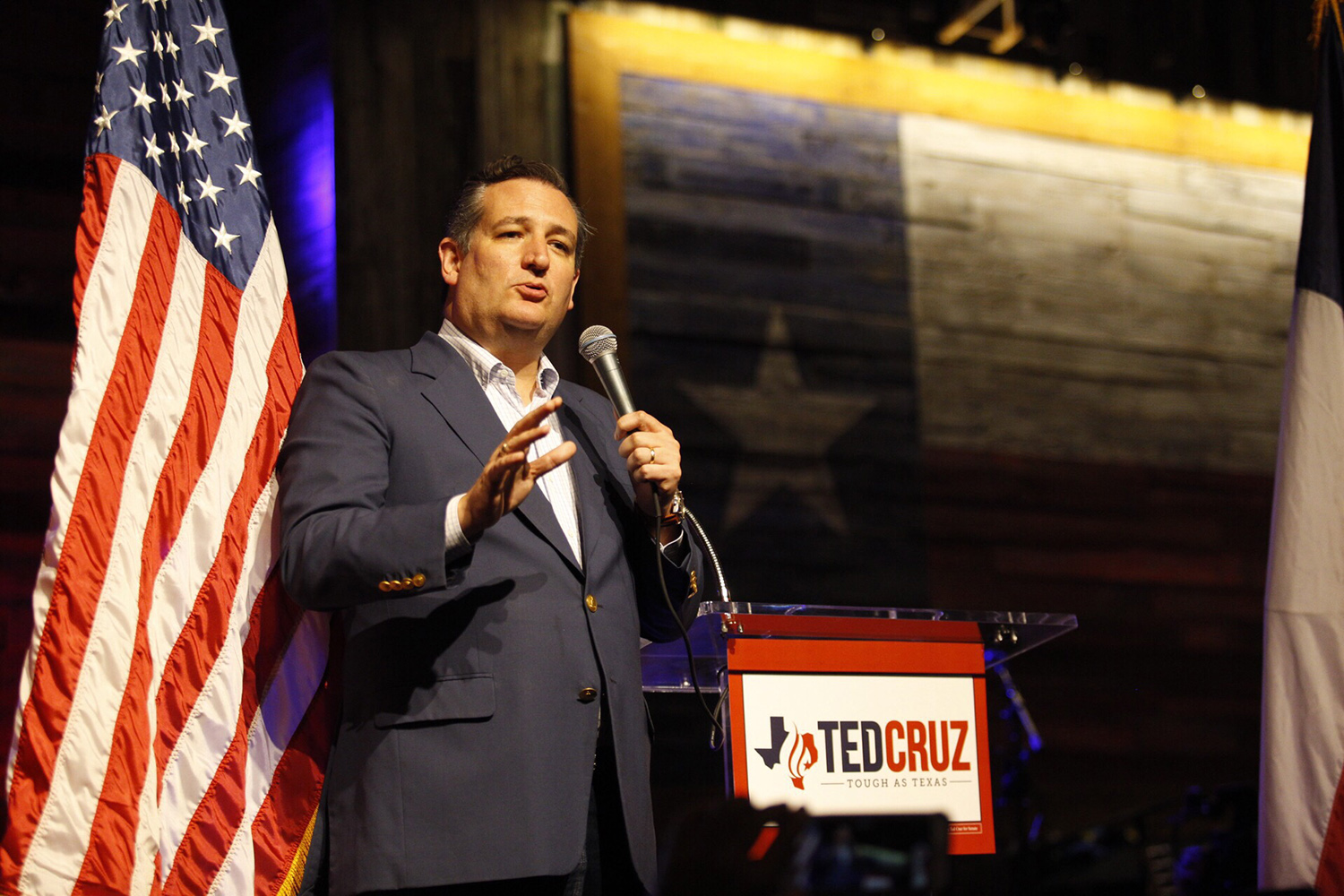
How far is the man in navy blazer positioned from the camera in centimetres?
168

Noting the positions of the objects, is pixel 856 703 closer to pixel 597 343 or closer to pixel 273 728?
pixel 597 343

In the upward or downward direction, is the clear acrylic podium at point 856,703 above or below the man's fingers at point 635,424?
below

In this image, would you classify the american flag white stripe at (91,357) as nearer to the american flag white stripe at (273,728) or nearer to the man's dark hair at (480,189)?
the american flag white stripe at (273,728)

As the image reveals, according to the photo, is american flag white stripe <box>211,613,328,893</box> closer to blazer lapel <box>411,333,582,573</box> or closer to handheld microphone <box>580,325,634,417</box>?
blazer lapel <box>411,333,582,573</box>

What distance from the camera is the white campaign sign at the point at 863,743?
2.00 m

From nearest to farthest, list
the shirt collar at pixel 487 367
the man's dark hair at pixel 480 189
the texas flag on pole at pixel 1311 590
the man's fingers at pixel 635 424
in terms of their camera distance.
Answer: the man's fingers at pixel 635 424, the shirt collar at pixel 487 367, the man's dark hair at pixel 480 189, the texas flag on pole at pixel 1311 590

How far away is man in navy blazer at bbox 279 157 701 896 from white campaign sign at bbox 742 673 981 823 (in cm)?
20

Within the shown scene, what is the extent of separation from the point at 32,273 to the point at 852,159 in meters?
2.90

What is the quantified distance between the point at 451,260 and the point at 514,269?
16 cm

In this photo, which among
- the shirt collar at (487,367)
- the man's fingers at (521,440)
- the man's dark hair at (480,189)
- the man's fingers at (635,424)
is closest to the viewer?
the man's fingers at (521,440)

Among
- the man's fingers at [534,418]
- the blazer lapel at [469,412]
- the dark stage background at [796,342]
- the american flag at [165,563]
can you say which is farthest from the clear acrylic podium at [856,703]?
the dark stage background at [796,342]

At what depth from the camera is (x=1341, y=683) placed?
8.52 feet

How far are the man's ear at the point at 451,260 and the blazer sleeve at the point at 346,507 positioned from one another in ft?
0.93

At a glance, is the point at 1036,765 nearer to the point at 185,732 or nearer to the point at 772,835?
the point at 185,732
